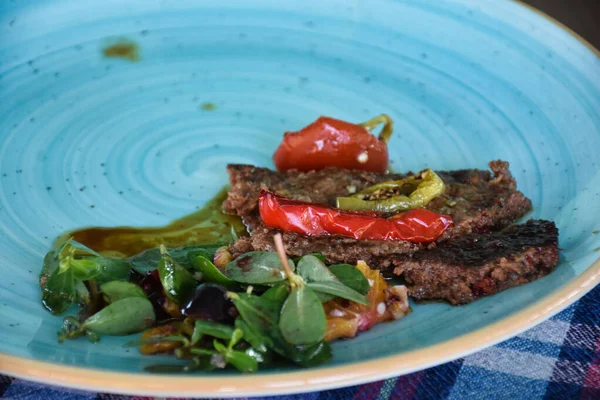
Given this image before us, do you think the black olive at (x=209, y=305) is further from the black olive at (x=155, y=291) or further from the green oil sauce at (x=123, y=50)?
the green oil sauce at (x=123, y=50)

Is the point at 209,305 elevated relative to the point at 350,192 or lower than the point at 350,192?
lower

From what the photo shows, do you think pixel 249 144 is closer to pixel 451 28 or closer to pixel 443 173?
pixel 443 173

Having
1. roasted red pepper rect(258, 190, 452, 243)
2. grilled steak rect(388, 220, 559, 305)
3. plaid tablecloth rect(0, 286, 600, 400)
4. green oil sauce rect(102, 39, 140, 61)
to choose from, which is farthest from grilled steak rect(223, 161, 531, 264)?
green oil sauce rect(102, 39, 140, 61)

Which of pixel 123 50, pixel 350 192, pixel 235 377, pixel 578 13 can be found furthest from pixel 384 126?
pixel 578 13

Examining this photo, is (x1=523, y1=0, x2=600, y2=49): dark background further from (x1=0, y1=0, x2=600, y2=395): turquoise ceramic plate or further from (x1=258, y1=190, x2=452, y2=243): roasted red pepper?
(x1=258, y1=190, x2=452, y2=243): roasted red pepper

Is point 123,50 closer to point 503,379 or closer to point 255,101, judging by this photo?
point 255,101

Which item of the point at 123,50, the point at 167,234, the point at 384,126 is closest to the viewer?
the point at 167,234
